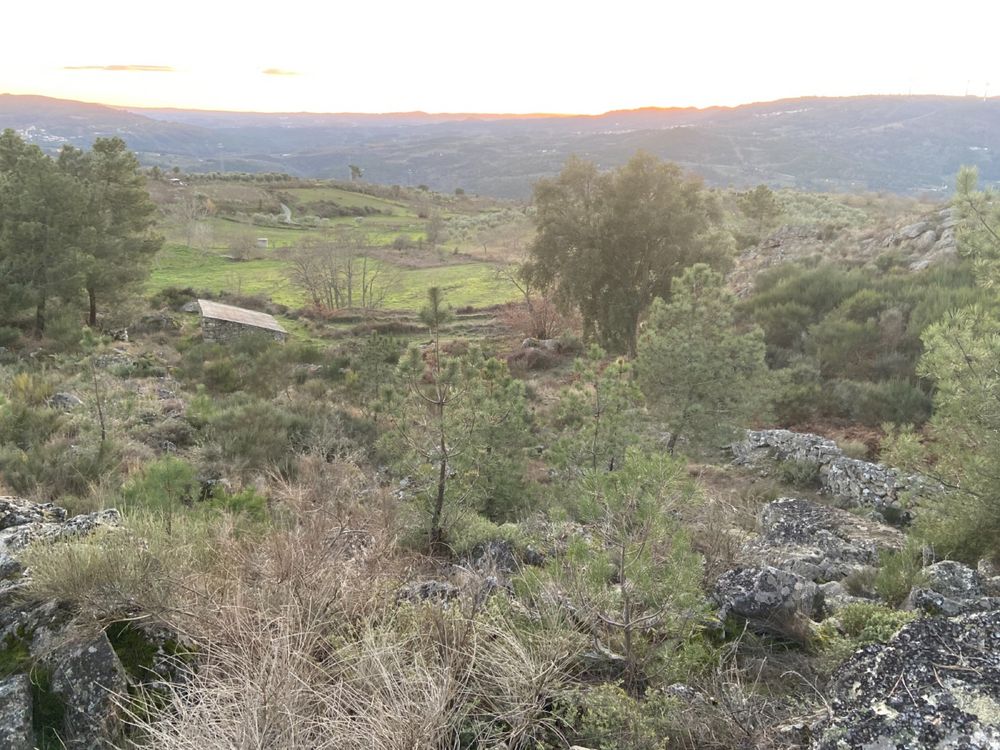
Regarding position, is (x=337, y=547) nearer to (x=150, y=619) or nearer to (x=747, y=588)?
(x=150, y=619)

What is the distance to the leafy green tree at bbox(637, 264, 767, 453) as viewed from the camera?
8.55 m

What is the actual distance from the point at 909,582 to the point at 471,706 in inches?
147

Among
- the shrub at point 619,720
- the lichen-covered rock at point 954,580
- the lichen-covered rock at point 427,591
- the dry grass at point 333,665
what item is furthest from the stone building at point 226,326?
the shrub at point 619,720

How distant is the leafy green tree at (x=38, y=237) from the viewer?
61.1 feet

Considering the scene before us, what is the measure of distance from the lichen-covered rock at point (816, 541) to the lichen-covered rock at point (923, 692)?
9.49 ft

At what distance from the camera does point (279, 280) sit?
36.4 meters

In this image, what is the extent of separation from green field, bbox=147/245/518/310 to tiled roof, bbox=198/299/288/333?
604 cm

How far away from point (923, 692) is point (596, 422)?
465 cm

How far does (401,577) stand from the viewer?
4148 mm

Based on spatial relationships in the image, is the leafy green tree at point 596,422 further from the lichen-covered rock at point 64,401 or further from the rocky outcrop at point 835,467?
the lichen-covered rock at point 64,401

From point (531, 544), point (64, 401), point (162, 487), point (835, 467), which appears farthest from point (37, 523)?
point (835, 467)

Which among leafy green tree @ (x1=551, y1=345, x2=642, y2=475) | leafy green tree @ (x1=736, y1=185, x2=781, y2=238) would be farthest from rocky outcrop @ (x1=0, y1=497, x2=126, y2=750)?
leafy green tree @ (x1=736, y1=185, x2=781, y2=238)

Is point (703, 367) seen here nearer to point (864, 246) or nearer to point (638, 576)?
point (638, 576)

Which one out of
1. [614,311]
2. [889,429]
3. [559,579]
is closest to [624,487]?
[559,579]
